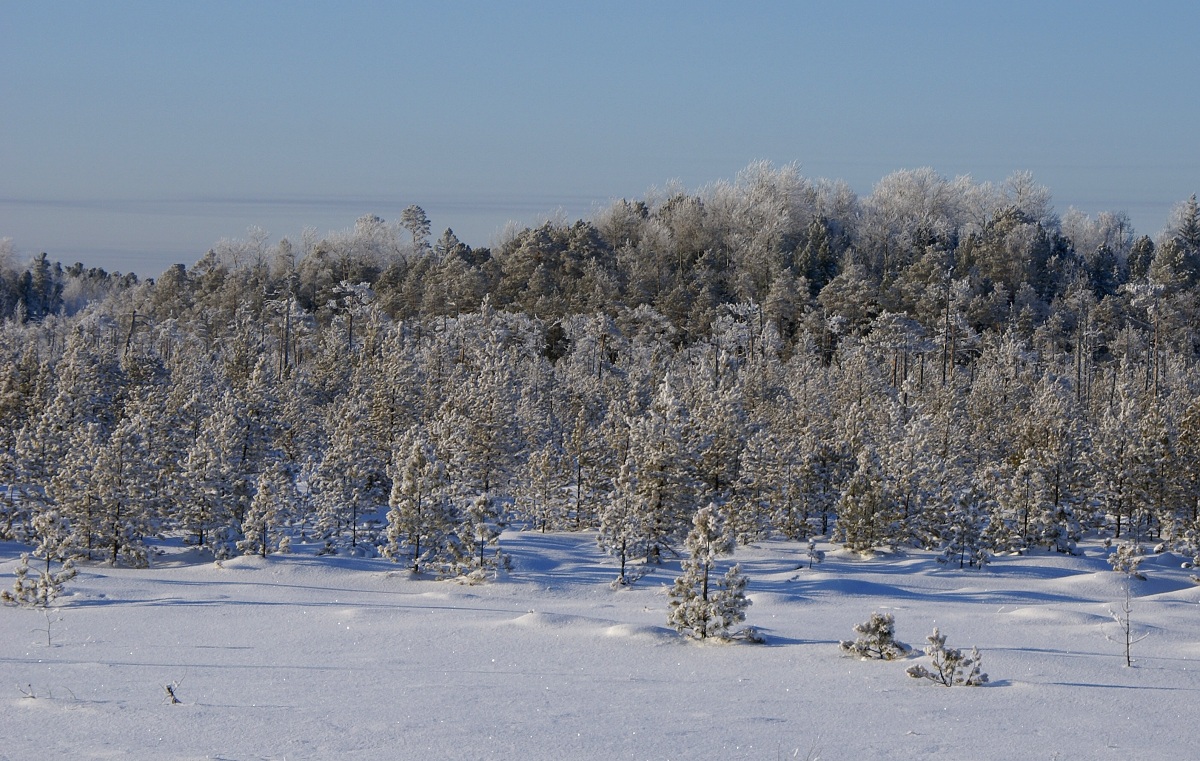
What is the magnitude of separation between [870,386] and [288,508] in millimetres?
32374

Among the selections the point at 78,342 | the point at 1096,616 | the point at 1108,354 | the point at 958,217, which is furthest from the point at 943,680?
the point at 958,217

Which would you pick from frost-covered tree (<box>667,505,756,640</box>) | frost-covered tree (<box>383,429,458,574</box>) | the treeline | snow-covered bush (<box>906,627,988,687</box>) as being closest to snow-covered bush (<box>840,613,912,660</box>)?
snow-covered bush (<box>906,627,988,687</box>)

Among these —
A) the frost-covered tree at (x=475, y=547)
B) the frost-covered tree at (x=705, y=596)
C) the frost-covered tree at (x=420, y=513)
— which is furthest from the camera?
the frost-covered tree at (x=420, y=513)

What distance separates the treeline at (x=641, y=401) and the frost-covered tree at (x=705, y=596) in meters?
7.54

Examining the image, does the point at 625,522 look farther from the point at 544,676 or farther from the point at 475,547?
the point at 544,676

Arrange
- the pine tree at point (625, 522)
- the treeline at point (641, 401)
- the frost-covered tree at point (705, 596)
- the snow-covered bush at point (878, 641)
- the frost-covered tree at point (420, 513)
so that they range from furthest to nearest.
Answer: the treeline at point (641, 401) < the pine tree at point (625, 522) < the frost-covered tree at point (420, 513) < the frost-covered tree at point (705, 596) < the snow-covered bush at point (878, 641)

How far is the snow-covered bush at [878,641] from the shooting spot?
13.2 meters

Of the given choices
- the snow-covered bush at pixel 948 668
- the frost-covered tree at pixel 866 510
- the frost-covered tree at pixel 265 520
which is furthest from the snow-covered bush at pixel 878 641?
the frost-covered tree at pixel 265 520

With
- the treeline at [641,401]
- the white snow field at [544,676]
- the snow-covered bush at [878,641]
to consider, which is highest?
the treeline at [641,401]

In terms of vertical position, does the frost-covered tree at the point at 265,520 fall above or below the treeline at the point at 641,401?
below

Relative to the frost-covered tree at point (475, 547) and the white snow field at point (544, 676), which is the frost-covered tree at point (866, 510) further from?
the frost-covered tree at point (475, 547)

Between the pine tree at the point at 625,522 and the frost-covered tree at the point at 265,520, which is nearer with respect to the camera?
the pine tree at the point at 625,522

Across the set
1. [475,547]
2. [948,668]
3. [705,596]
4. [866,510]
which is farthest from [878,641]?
[866,510]

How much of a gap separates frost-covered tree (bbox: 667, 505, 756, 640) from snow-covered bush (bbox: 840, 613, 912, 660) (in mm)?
1769
